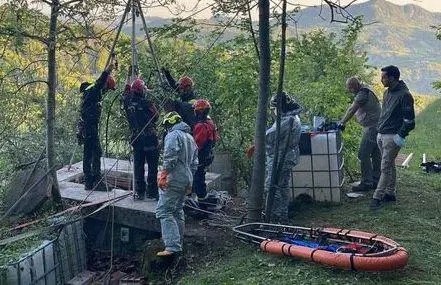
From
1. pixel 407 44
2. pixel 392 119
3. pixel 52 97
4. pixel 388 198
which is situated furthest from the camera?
pixel 407 44

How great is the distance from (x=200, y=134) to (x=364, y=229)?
267 cm

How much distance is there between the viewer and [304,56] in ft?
40.5

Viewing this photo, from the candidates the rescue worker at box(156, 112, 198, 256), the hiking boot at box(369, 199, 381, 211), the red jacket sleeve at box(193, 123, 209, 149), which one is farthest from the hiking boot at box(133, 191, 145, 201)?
the hiking boot at box(369, 199, 381, 211)

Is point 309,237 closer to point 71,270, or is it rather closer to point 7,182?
point 71,270

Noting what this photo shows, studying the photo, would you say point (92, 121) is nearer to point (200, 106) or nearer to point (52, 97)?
point (52, 97)

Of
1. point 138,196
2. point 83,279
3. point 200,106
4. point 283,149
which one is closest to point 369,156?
point 283,149

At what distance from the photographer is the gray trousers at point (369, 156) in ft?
28.1

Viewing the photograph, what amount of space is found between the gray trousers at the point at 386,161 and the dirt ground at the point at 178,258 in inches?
82.1

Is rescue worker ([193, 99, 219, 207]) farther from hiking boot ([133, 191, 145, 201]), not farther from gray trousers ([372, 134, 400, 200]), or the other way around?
gray trousers ([372, 134, 400, 200])

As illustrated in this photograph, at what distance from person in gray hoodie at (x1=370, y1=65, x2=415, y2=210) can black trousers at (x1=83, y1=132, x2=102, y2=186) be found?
4.38 meters

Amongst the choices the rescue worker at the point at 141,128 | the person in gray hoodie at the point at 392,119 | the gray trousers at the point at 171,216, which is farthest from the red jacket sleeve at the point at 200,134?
the person in gray hoodie at the point at 392,119

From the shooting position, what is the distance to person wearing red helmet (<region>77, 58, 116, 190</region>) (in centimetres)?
822

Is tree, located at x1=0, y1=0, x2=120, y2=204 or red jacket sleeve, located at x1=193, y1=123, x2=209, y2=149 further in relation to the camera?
red jacket sleeve, located at x1=193, y1=123, x2=209, y2=149

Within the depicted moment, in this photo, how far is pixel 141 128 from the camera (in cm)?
795
